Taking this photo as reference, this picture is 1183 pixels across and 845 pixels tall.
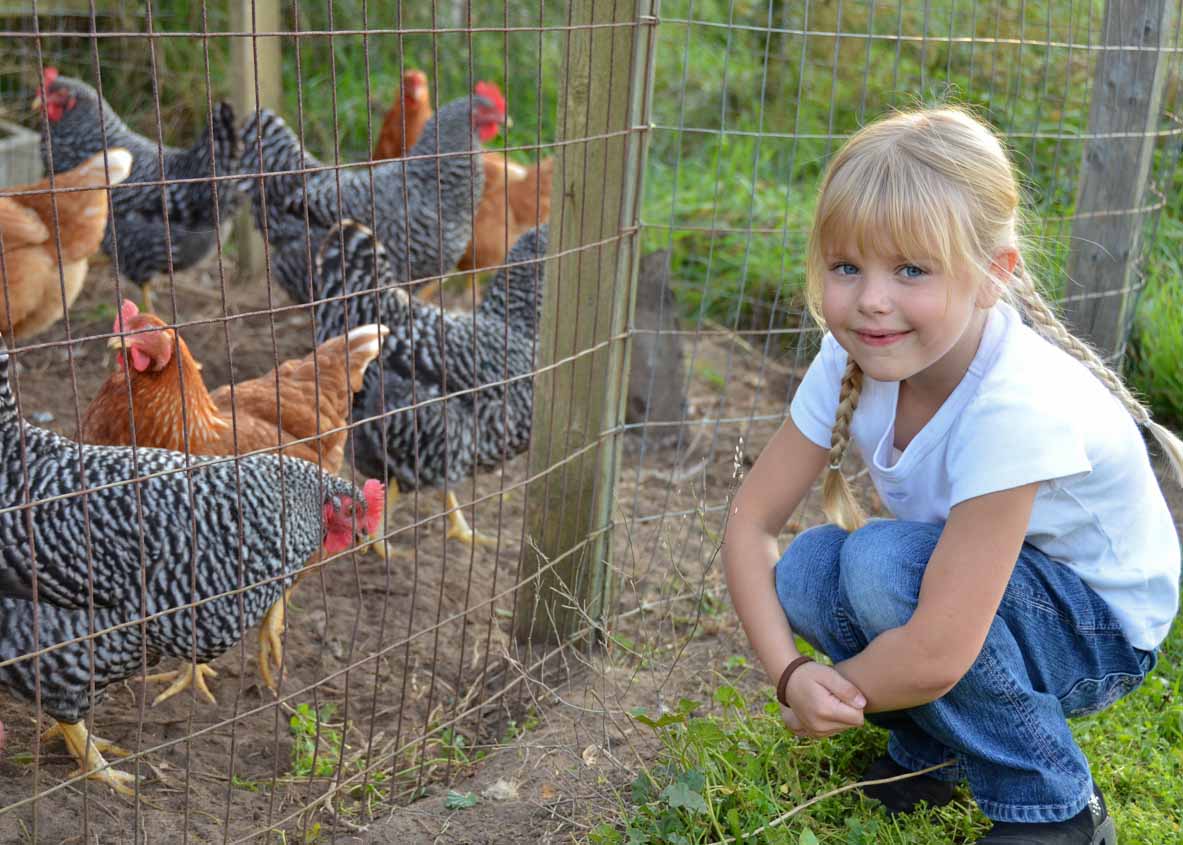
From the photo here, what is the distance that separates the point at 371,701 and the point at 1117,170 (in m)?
2.81

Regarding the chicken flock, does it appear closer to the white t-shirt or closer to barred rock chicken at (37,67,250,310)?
barred rock chicken at (37,67,250,310)

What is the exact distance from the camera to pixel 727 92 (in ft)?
22.1

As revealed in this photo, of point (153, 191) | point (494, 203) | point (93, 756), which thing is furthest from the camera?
point (494, 203)

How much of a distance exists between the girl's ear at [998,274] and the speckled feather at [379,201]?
2.95m

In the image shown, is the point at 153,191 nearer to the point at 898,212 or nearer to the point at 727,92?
the point at 727,92

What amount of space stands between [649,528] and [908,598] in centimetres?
195

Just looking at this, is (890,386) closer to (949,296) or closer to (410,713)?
(949,296)

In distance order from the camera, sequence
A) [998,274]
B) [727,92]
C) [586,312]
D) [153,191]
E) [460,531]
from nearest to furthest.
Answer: [998,274], [586,312], [460,531], [153,191], [727,92]

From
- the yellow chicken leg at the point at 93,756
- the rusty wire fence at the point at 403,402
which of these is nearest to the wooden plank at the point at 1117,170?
the rusty wire fence at the point at 403,402

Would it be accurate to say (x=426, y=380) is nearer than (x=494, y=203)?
Yes

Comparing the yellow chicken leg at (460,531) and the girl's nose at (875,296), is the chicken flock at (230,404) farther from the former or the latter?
the girl's nose at (875,296)

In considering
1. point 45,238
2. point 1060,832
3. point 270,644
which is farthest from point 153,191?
point 1060,832

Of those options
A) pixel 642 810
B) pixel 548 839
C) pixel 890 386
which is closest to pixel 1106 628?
pixel 890 386

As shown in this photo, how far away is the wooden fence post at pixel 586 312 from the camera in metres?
2.38
